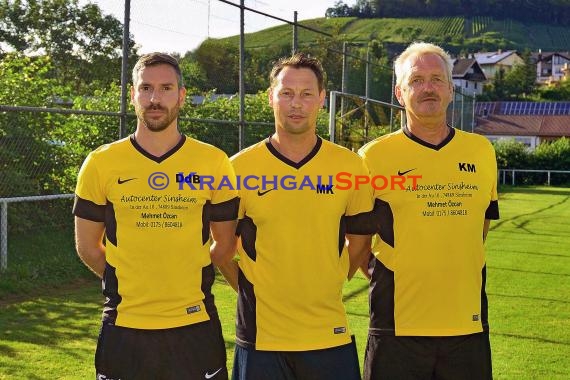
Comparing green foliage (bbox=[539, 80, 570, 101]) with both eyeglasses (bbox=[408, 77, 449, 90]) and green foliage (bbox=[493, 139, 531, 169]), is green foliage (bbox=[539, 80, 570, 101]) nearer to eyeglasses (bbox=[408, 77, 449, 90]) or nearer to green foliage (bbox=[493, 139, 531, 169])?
green foliage (bbox=[493, 139, 531, 169])

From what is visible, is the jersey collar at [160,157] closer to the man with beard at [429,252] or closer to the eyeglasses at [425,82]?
the man with beard at [429,252]

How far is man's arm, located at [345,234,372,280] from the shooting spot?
327 cm

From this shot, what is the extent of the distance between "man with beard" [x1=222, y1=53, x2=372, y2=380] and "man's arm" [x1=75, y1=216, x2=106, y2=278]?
60cm

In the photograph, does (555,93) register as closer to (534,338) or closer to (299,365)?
(534,338)

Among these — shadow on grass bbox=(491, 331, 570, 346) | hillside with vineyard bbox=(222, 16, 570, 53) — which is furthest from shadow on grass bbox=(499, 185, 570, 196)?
hillside with vineyard bbox=(222, 16, 570, 53)

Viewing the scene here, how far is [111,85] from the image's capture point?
10.2m

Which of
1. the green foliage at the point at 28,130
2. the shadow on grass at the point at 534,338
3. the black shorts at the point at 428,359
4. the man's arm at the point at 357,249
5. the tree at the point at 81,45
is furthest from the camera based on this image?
the tree at the point at 81,45

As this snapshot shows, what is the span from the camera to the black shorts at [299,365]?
2.91 meters

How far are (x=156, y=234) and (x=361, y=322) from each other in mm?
4243

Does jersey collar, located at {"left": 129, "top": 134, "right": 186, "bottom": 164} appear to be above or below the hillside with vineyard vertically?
below

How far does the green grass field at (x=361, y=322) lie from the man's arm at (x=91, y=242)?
218 cm

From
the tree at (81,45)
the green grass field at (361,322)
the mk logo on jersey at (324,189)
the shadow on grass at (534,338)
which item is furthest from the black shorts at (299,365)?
the tree at (81,45)

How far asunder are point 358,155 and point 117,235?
1079 millimetres

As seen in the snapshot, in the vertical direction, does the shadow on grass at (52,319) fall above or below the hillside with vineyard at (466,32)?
below
